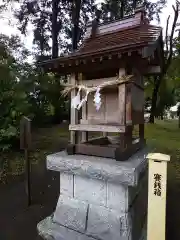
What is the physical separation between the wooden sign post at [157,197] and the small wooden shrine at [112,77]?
78 centimetres

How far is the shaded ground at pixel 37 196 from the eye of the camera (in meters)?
3.56

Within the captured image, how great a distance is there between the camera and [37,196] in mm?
4738

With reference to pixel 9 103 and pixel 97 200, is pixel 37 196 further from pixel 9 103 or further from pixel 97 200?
pixel 9 103

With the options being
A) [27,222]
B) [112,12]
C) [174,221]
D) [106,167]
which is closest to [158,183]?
[106,167]

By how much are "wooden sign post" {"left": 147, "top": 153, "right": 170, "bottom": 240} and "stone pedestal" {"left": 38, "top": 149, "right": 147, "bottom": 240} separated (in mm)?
462

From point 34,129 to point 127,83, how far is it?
8024 mm

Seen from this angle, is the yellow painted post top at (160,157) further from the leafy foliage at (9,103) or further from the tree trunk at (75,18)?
the tree trunk at (75,18)

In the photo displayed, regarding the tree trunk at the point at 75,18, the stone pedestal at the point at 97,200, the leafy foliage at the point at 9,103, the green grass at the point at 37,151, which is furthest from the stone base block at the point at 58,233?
the tree trunk at the point at 75,18

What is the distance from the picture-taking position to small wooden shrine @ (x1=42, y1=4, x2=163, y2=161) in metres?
2.67

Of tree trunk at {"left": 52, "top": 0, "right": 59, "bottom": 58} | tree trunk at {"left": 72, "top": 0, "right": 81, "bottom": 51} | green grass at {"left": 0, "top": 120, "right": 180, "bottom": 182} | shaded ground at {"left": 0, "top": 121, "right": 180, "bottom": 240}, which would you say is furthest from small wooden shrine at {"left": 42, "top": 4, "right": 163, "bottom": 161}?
tree trunk at {"left": 72, "top": 0, "right": 81, "bottom": 51}

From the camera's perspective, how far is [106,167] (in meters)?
2.65

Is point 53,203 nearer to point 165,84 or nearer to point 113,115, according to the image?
point 113,115

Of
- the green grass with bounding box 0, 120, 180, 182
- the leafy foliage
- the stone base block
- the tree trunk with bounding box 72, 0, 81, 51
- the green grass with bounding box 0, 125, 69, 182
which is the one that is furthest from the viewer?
the tree trunk with bounding box 72, 0, 81, 51

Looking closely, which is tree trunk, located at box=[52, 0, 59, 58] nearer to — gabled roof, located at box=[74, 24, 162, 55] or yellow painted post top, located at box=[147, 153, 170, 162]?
gabled roof, located at box=[74, 24, 162, 55]
